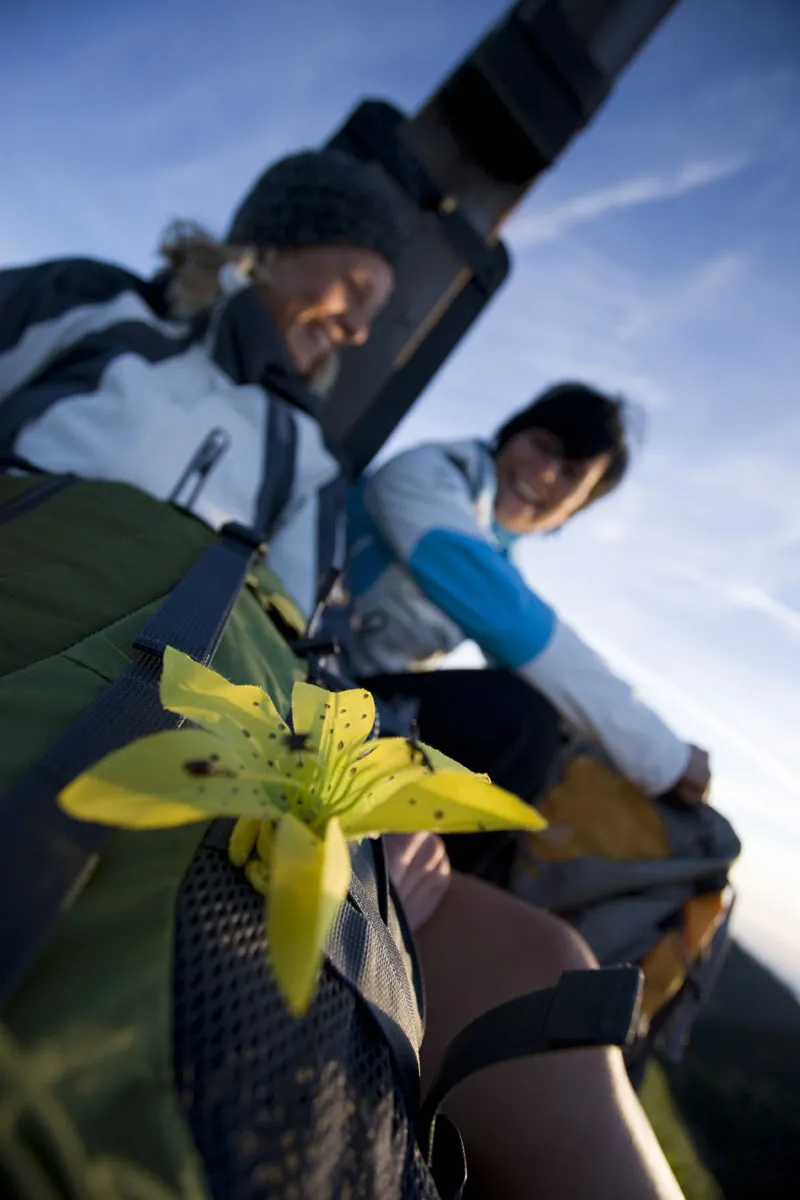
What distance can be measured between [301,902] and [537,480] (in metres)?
2.20

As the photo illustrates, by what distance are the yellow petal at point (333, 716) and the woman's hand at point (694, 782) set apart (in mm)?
1826

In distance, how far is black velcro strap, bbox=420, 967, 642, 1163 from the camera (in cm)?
48

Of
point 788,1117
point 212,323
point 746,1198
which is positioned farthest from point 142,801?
point 788,1117

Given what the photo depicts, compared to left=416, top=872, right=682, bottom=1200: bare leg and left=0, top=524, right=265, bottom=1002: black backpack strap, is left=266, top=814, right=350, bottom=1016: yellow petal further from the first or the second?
left=416, top=872, right=682, bottom=1200: bare leg

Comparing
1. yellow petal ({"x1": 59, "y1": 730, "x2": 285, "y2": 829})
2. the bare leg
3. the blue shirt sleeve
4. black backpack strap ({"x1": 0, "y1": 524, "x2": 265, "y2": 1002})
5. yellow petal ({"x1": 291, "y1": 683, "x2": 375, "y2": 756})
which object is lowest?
the bare leg

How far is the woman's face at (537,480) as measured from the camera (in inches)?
92.1

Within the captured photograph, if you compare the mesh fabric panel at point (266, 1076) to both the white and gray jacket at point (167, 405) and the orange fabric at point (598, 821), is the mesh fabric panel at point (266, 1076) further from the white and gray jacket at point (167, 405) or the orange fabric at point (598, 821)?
the orange fabric at point (598, 821)

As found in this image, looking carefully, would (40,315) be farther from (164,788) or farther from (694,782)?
(694,782)

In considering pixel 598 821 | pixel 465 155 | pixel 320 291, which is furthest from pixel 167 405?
pixel 465 155

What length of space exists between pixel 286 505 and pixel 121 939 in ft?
4.91

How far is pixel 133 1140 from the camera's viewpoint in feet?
0.93

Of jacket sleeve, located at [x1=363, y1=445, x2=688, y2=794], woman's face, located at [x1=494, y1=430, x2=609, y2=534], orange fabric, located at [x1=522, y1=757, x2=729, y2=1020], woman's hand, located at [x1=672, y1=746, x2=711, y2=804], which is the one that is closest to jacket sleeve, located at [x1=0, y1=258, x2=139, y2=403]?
jacket sleeve, located at [x1=363, y1=445, x2=688, y2=794]

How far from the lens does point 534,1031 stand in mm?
489

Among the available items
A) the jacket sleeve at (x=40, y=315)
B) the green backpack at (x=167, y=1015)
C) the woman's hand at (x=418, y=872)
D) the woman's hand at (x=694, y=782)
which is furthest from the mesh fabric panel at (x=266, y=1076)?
the woman's hand at (x=694, y=782)
